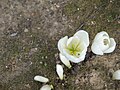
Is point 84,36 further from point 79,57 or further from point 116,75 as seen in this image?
point 116,75

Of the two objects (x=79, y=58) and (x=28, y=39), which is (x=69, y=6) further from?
(x=79, y=58)

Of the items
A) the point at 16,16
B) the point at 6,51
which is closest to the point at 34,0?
the point at 16,16

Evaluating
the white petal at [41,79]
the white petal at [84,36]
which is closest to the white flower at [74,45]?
the white petal at [84,36]

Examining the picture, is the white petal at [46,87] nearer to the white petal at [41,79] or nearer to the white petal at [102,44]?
the white petal at [41,79]

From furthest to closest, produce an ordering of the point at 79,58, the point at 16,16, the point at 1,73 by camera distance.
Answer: the point at 16,16 < the point at 1,73 < the point at 79,58

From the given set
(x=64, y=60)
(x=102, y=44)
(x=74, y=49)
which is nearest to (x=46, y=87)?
(x=64, y=60)

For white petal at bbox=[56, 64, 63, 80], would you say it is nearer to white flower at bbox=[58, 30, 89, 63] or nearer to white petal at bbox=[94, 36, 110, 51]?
white flower at bbox=[58, 30, 89, 63]
